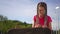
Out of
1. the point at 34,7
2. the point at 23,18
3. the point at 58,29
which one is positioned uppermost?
the point at 34,7

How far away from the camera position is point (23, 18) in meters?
1.23

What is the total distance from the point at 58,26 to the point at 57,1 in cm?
26

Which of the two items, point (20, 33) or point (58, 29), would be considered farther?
point (58, 29)

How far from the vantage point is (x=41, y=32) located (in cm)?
62

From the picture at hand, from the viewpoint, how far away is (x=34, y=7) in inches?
47.3

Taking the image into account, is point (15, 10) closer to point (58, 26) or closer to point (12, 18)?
point (12, 18)

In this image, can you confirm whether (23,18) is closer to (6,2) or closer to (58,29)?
(6,2)

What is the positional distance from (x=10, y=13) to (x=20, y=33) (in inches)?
26.3

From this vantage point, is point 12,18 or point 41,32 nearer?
point 41,32

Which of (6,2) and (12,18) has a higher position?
(6,2)

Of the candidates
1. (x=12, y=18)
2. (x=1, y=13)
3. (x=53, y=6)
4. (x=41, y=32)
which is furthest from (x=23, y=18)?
(x=41, y=32)

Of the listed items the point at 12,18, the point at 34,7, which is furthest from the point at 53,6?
the point at 12,18

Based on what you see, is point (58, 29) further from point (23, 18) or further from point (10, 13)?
point (10, 13)

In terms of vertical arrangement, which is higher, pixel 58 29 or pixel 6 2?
pixel 6 2
